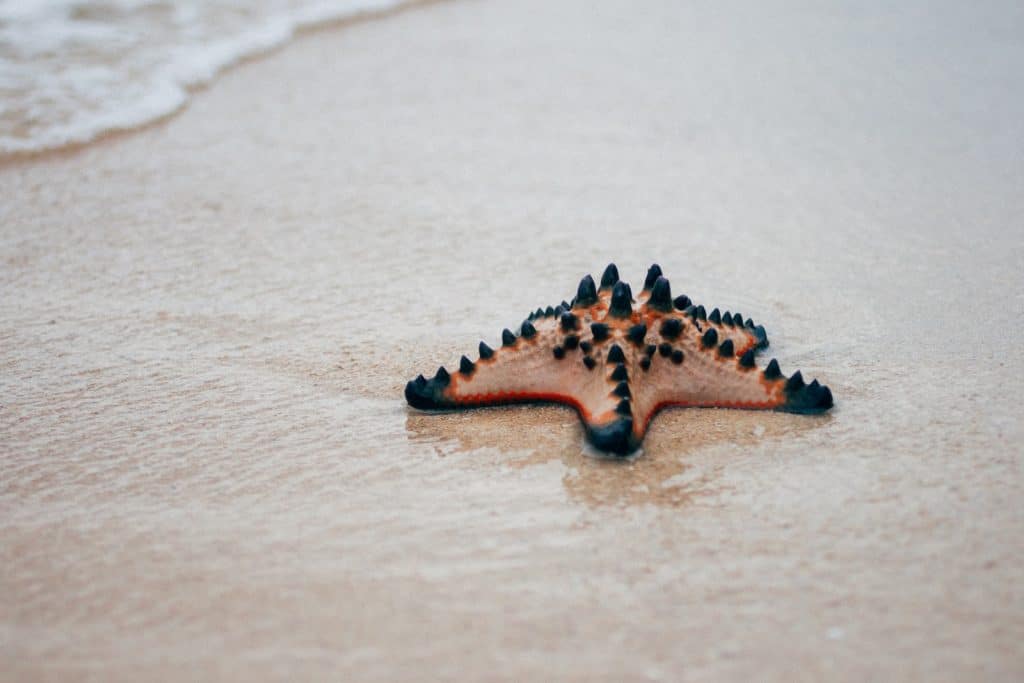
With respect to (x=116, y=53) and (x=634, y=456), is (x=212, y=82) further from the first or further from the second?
(x=634, y=456)

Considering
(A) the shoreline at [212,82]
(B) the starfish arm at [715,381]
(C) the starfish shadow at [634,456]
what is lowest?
(C) the starfish shadow at [634,456]

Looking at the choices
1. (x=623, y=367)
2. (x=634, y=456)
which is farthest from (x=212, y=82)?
(x=634, y=456)

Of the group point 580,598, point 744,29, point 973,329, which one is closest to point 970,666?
point 580,598

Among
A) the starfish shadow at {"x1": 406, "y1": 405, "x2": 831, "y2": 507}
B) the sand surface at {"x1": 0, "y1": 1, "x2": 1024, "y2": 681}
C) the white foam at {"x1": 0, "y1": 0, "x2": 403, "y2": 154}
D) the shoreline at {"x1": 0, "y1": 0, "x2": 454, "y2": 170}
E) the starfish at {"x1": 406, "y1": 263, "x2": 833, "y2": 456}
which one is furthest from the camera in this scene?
the white foam at {"x1": 0, "y1": 0, "x2": 403, "y2": 154}

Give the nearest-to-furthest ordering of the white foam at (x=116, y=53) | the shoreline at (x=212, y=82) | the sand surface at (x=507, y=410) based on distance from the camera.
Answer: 1. the sand surface at (x=507, y=410)
2. the shoreline at (x=212, y=82)
3. the white foam at (x=116, y=53)

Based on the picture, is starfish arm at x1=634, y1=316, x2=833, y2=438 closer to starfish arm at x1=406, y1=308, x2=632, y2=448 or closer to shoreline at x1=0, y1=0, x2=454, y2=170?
starfish arm at x1=406, y1=308, x2=632, y2=448

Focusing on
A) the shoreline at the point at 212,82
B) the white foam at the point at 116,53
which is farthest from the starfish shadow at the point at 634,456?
the white foam at the point at 116,53

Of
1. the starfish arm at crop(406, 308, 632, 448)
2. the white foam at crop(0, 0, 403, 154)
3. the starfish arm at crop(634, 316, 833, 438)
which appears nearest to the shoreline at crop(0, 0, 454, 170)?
the white foam at crop(0, 0, 403, 154)

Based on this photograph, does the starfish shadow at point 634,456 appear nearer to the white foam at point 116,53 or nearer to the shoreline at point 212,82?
the shoreline at point 212,82
